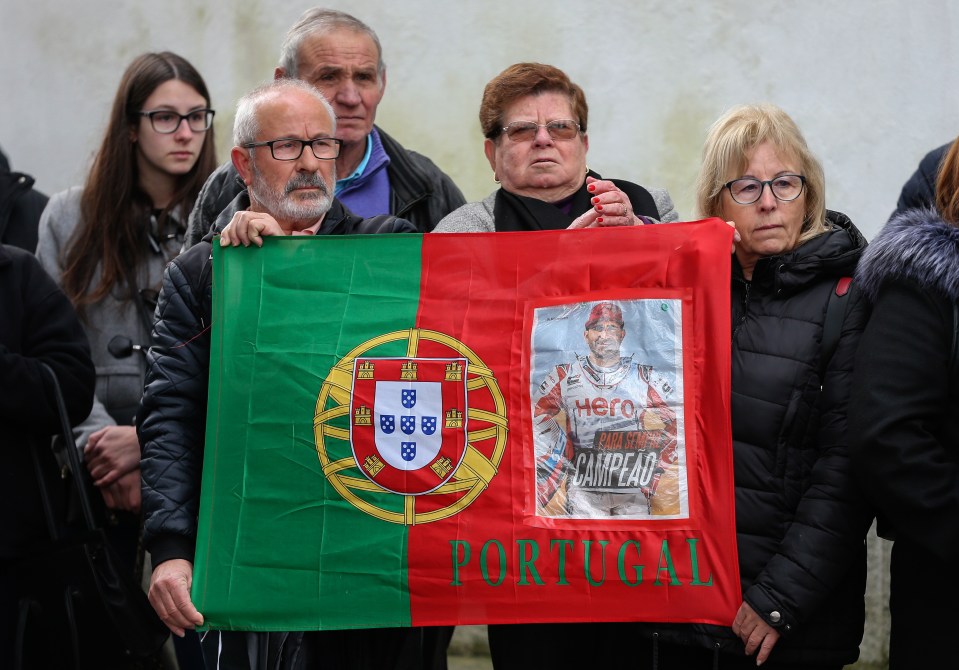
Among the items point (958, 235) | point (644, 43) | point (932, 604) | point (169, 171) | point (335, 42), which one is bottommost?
point (932, 604)

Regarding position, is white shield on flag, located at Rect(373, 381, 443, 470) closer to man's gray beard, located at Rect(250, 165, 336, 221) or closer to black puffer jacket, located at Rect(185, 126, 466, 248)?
man's gray beard, located at Rect(250, 165, 336, 221)

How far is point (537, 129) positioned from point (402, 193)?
82 cm

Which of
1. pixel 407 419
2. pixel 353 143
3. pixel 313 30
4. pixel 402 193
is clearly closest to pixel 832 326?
pixel 407 419

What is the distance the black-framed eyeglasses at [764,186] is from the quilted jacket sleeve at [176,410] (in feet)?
4.67

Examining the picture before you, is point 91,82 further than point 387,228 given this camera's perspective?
Yes

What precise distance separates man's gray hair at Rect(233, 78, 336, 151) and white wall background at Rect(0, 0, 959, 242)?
7.16ft

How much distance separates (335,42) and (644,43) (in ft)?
5.54

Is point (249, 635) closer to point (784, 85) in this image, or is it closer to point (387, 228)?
point (387, 228)

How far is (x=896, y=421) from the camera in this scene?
3.23 metres

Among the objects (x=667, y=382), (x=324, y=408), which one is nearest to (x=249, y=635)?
(x=324, y=408)

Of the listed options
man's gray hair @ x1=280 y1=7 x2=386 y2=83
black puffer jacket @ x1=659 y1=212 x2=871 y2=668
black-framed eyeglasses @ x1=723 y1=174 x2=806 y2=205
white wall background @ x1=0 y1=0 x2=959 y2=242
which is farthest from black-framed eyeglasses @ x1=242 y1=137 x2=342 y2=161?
white wall background @ x1=0 y1=0 x2=959 y2=242

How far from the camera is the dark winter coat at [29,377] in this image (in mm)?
4219

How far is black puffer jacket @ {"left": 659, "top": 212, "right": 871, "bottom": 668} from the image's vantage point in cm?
335

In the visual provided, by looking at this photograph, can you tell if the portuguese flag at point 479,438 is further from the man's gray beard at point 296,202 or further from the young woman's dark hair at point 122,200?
the young woman's dark hair at point 122,200
